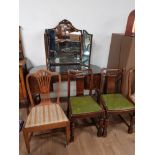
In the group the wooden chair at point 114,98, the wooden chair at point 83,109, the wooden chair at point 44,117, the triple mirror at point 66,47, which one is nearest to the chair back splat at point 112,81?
the wooden chair at point 114,98

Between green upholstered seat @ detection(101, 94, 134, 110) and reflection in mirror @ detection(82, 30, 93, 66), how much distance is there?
0.78 metres

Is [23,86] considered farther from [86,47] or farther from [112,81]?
[112,81]

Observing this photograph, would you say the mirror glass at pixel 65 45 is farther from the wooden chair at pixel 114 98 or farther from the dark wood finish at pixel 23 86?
the wooden chair at pixel 114 98

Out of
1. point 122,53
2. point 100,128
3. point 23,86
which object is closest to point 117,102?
point 100,128

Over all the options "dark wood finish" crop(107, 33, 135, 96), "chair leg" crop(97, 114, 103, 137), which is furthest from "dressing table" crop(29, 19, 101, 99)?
"chair leg" crop(97, 114, 103, 137)

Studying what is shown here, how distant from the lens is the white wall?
2520 millimetres

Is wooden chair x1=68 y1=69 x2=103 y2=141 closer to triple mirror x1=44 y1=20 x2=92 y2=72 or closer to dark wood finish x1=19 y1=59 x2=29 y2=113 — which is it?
triple mirror x1=44 y1=20 x2=92 y2=72

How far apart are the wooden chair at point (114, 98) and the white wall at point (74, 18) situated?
0.63m

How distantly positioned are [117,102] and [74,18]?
59.1 inches

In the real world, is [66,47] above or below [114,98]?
above

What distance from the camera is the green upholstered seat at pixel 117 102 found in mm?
1970

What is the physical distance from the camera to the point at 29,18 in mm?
2527

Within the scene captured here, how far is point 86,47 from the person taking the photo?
107 inches
